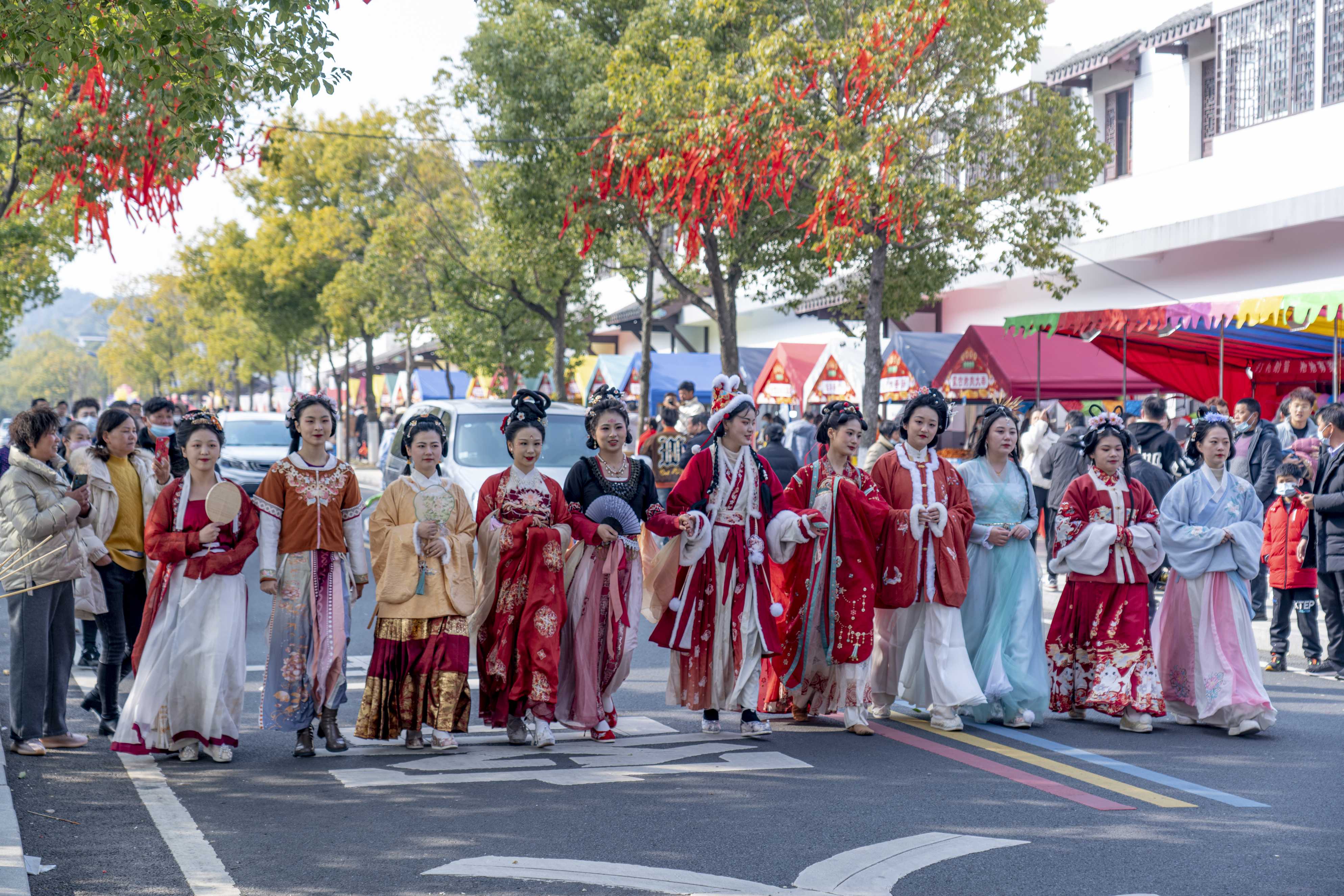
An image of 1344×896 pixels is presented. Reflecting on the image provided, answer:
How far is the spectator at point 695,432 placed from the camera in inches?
509

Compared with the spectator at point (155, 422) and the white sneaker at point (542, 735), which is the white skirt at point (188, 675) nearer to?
the white sneaker at point (542, 735)

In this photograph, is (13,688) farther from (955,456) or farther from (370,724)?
(955,456)

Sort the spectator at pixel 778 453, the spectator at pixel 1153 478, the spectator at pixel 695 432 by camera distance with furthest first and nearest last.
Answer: the spectator at pixel 695 432
the spectator at pixel 778 453
the spectator at pixel 1153 478

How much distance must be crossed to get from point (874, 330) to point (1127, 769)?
400 inches

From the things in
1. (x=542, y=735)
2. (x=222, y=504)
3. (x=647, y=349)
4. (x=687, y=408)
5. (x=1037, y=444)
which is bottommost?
(x=542, y=735)

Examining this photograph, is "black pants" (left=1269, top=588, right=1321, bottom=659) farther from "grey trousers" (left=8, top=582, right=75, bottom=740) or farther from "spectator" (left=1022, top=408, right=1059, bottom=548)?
"grey trousers" (left=8, top=582, right=75, bottom=740)

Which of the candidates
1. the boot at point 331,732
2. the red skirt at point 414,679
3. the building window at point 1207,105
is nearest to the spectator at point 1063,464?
the red skirt at point 414,679

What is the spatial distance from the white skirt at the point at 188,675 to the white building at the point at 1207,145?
516 inches

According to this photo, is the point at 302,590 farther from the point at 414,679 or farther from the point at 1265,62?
the point at 1265,62

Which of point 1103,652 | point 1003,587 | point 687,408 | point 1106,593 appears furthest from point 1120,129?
point 1103,652

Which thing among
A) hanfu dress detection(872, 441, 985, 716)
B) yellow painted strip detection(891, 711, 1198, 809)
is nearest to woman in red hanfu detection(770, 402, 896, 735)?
hanfu dress detection(872, 441, 985, 716)

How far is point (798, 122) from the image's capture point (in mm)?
15492

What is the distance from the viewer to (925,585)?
24.0ft

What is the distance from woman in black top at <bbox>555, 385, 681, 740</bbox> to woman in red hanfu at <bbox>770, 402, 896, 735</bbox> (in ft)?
2.58
